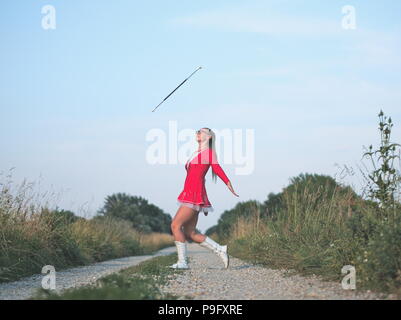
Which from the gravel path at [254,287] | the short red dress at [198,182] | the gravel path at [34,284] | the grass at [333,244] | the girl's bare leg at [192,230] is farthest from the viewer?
the girl's bare leg at [192,230]

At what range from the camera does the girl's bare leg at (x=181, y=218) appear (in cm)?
1032

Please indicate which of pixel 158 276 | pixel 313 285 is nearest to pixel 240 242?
pixel 158 276

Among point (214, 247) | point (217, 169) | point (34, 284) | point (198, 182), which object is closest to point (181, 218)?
point (198, 182)

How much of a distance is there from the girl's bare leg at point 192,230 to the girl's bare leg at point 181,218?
0.34 feet

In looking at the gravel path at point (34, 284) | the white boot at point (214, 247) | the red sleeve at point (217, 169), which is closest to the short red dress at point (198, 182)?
the red sleeve at point (217, 169)

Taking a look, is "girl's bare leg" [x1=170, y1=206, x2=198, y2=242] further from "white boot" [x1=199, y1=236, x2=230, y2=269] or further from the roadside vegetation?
the roadside vegetation

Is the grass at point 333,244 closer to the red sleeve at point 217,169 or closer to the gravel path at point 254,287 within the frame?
the gravel path at point 254,287

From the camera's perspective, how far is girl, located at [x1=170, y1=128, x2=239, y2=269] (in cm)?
1033

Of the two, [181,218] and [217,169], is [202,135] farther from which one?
[181,218]

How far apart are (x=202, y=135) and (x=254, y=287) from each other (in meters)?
3.70

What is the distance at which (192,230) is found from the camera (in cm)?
1069

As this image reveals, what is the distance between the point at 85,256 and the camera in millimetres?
14961

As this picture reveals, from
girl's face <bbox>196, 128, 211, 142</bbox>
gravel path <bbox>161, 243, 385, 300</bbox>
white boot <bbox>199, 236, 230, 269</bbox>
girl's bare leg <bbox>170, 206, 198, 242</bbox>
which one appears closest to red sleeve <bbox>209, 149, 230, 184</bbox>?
girl's face <bbox>196, 128, 211, 142</bbox>
